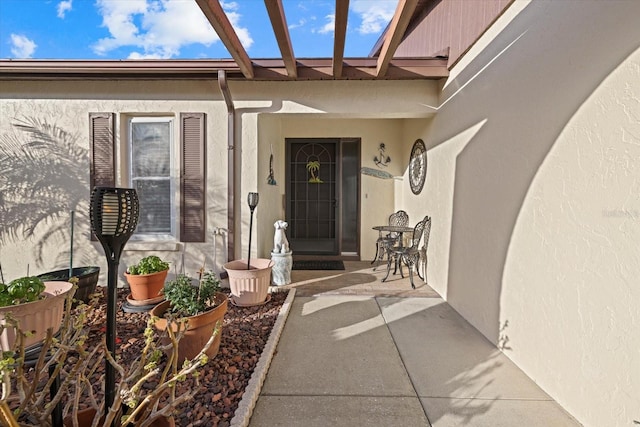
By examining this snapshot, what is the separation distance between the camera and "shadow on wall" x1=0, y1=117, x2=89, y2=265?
3525 millimetres

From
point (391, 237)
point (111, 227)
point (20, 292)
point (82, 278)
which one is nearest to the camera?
point (111, 227)

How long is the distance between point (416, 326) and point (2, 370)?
269cm

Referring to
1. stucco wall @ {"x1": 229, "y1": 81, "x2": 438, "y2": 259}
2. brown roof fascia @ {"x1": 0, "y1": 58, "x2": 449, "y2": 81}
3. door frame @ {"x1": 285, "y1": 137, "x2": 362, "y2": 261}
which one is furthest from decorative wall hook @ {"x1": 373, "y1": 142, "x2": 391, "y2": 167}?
brown roof fascia @ {"x1": 0, "y1": 58, "x2": 449, "y2": 81}

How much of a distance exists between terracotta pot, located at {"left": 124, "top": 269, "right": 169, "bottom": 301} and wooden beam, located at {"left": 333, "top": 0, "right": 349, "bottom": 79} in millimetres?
2902

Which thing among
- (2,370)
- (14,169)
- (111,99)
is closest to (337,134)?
(111,99)

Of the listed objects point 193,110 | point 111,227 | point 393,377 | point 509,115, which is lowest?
point 393,377

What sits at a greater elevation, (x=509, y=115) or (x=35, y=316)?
(x=509, y=115)

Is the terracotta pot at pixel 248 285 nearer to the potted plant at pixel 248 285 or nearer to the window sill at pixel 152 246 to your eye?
the potted plant at pixel 248 285

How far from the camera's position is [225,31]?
238 centimetres

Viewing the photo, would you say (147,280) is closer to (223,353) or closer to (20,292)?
(20,292)

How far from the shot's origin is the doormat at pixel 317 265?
464 cm

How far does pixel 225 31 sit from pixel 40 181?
122 inches

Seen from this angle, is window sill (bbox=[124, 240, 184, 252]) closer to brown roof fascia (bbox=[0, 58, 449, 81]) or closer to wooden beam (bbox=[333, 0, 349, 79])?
brown roof fascia (bbox=[0, 58, 449, 81])

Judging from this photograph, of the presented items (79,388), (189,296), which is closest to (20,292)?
(189,296)
